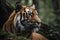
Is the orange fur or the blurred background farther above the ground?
the blurred background

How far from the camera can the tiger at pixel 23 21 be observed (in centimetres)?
287

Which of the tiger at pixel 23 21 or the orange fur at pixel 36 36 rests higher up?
the tiger at pixel 23 21

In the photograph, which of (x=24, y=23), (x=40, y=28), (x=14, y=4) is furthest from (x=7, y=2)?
(x=40, y=28)

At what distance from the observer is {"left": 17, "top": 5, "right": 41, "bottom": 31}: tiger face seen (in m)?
2.86

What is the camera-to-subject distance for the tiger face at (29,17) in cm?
286

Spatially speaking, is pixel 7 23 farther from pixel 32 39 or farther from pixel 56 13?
pixel 56 13

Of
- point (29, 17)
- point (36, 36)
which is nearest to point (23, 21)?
point (29, 17)

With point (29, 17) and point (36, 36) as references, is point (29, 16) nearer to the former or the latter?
point (29, 17)

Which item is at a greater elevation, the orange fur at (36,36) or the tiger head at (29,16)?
the tiger head at (29,16)

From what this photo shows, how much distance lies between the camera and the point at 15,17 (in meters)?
2.92

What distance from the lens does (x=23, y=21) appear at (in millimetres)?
2893

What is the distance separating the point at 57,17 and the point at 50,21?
95 mm

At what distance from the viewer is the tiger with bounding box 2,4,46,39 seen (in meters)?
2.87

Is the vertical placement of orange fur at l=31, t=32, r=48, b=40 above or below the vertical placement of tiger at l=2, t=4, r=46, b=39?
below
